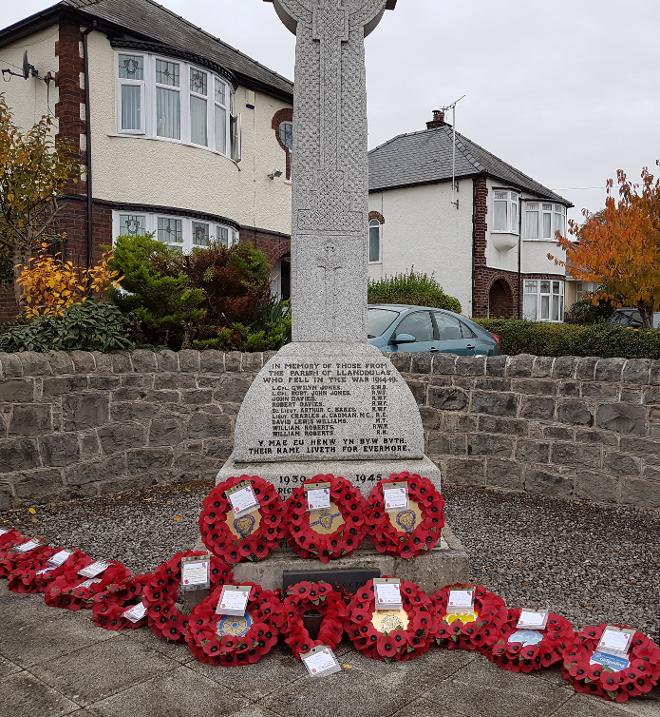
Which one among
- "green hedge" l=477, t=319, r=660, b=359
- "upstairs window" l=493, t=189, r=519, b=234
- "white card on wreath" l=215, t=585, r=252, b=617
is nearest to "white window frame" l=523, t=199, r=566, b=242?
"upstairs window" l=493, t=189, r=519, b=234

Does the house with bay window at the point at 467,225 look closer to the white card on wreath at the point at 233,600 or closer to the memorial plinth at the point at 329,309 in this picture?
the memorial plinth at the point at 329,309

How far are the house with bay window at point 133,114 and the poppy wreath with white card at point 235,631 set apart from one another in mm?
11121

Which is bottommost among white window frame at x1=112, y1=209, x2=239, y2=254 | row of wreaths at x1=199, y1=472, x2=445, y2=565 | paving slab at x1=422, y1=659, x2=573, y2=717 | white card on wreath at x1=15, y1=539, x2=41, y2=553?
paving slab at x1=422, y1=659, x2=573, y2=717

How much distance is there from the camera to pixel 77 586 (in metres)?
3.69

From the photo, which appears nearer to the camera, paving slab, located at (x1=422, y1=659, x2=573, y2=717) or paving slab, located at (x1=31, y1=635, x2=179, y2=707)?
paving slab, located at (x1=422, y1=659, x2=573, y2=717)

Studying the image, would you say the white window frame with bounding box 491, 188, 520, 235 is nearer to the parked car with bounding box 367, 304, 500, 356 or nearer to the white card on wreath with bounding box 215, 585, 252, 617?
the parked car with bounding box 367, 304, 500, 356

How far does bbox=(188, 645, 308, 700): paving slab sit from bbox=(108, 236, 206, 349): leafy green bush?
4.65 metres

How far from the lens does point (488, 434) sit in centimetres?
648

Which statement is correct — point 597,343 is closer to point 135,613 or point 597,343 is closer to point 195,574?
point 195,574

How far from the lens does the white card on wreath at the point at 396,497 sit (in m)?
3.54

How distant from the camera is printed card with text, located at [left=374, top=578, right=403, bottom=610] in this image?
3.20 meters

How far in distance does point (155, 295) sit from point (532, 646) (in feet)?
17.4

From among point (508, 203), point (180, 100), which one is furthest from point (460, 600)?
point (508, 203)

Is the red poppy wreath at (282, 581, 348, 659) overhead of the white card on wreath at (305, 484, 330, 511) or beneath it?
beneath
